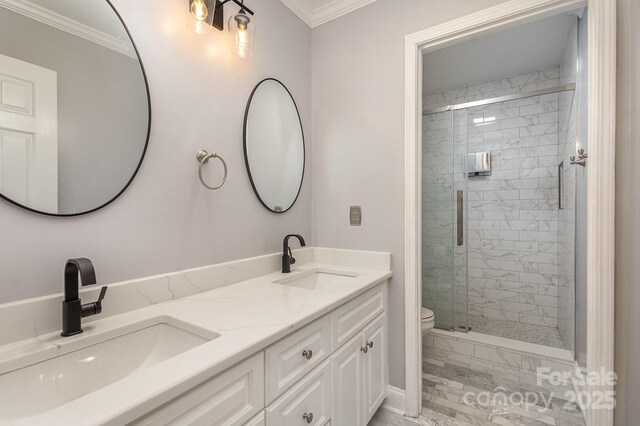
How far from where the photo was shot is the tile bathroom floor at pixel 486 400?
1.66m

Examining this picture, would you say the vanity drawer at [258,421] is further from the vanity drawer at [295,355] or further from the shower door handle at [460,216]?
the shower door handle at [460,216]

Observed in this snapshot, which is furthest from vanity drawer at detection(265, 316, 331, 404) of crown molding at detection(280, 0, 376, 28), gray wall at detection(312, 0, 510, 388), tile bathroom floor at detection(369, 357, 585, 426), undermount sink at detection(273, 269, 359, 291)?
crown molding at detection(280, 0, 376, 28)

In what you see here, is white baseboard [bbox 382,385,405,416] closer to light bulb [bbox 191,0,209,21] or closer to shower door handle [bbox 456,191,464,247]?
shower door handle [bbox 456,191,464,247]

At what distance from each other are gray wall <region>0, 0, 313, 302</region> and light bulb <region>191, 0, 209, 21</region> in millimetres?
87

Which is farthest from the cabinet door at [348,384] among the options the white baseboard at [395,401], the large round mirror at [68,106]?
the large round mirror at [68,106]

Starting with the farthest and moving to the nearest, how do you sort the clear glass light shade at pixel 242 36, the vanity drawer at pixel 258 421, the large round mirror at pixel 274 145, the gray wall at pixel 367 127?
the gray wall at pixel 367 127 < the large round mirror at pixel 274 145 < the clear glass light shade at pixel 242 36 < the vanity drawer at pixel 258 421

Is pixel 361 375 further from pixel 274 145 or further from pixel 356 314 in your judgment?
pixel 274 145

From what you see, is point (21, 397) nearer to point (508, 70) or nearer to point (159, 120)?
point (159, 120)

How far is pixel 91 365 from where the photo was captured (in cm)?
86

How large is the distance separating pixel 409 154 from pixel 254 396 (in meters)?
1.38

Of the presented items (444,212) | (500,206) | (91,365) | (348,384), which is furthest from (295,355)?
(500,206)

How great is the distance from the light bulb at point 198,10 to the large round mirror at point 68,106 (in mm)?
285

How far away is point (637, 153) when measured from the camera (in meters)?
1.12

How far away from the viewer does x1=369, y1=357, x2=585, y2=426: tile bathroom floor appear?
1.66 m
